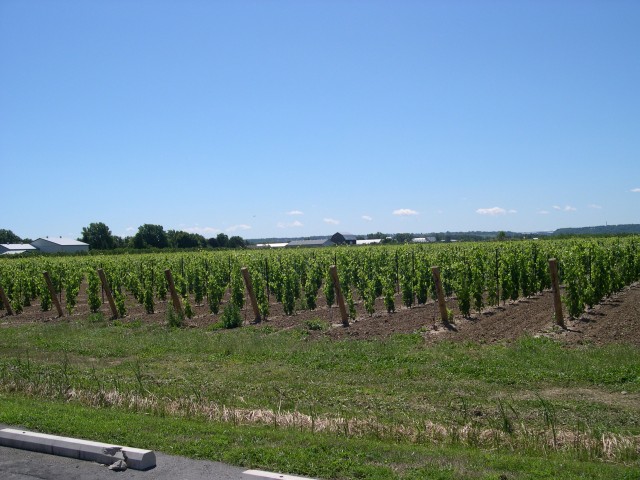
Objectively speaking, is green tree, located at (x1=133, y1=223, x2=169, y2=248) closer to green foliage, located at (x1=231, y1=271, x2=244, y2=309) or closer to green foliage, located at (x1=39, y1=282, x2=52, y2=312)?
Answer: green foliage, located at (x1=39, y1=282, x2=52, y2=312)

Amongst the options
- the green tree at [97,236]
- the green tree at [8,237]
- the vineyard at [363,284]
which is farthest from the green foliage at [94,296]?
the green tree at [8,237]

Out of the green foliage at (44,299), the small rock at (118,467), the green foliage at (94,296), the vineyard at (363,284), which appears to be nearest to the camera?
the small rock at (118,467)

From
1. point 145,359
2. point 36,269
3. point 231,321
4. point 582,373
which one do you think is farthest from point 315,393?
point 36,269

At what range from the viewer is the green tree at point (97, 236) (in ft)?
297

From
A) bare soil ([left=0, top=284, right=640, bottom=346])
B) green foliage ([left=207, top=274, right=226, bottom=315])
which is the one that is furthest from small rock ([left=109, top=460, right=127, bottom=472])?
green foliage ([left=207, top=274, right=226, bottom=315])

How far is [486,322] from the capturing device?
14.8 meters

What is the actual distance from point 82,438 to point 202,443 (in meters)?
1.38

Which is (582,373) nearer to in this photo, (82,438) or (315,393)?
(315,393)

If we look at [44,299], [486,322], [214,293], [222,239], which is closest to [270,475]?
[486,322]

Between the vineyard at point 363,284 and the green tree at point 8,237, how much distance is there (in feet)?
261

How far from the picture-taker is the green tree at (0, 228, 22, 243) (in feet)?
328

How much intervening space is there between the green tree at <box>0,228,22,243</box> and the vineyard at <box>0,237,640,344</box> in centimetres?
7954

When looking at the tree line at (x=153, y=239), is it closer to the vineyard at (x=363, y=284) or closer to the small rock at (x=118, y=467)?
the vineyard at (x=363, y=284)

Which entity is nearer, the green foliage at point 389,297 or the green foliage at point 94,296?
the green foliage at point 389,297
